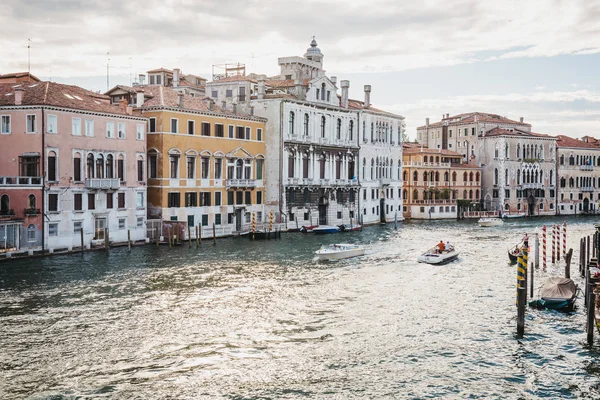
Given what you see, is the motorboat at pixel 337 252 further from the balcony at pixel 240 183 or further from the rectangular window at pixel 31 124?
the rectangular window at pixel 31 124

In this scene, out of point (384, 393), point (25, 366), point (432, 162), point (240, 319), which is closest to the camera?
point (384, 393)

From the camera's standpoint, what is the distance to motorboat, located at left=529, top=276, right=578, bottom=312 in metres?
20.8

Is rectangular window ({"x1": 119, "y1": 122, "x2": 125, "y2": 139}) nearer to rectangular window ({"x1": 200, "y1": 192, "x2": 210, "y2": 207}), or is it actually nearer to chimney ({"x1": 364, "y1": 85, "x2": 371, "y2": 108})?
rectangular window ({"x1": 200, "y1": 192, "x2": 210, "y2": 207})

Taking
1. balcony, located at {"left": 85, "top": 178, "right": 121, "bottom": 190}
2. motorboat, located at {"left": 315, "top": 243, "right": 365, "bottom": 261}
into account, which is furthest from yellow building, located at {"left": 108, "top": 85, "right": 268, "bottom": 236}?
motorboat, located at {"left": 315, "top": 243, "right": 365, "bottom": 261}

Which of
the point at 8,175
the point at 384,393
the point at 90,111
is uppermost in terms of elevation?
the point at 90,111

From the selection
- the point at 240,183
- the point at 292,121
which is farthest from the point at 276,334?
the point at 292,121

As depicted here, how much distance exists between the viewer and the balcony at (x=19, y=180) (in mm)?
30422

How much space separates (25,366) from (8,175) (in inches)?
740

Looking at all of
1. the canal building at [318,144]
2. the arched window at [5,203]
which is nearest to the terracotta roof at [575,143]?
the canal building at [318,144]

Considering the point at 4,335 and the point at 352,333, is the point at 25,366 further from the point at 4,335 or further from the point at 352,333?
the point at 352,333

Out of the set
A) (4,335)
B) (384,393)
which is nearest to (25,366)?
(4,335)

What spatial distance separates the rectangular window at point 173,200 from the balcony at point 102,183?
12.0 ft

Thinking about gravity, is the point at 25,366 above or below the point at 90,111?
below

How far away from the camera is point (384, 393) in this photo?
13992 millimetres
